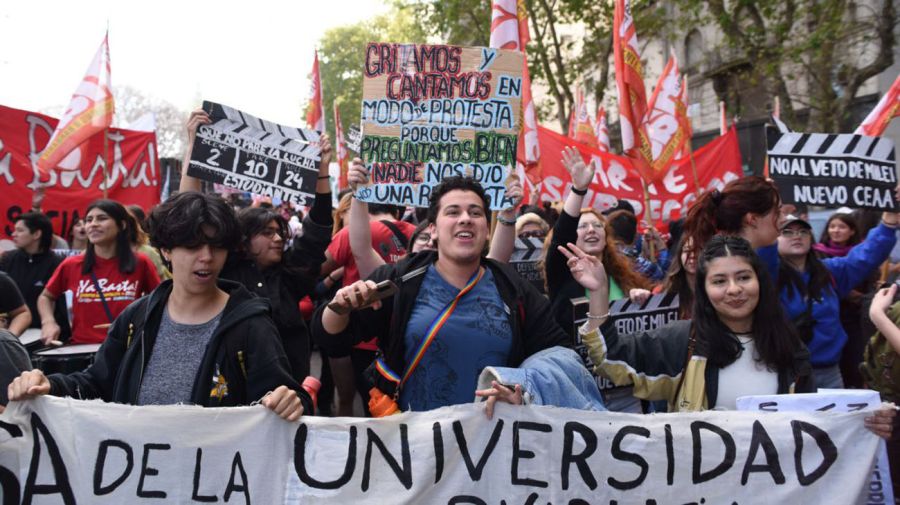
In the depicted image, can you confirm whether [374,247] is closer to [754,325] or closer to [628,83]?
[754,325]

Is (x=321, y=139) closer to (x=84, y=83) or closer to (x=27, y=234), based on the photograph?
(x=27, y=234)

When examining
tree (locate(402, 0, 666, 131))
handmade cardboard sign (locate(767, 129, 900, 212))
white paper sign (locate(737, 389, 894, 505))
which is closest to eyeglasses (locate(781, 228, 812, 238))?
handmade cardboard sign (locate(767, 129, 900, 212))

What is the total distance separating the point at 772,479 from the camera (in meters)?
2.76

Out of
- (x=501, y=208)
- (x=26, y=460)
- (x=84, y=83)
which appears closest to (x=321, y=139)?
(x=501, y=208)

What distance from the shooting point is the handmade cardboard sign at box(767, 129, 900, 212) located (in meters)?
5.57

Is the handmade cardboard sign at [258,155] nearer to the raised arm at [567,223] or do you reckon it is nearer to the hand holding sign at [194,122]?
the hand holding sign at [194,122]

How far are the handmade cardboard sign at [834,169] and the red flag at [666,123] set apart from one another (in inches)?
122

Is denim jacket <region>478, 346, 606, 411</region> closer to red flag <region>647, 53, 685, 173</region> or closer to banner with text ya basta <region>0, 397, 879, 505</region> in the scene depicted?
banner with text ya basta <region>0, 397, 879, 505</region>

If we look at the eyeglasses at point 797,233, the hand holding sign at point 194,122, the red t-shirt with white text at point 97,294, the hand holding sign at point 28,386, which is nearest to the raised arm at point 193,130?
the hand holding sign at point 194,122

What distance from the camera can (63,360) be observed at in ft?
15.7

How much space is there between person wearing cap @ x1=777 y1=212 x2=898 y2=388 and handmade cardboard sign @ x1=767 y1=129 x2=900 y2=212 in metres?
0.54

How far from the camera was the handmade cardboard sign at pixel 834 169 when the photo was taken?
5.57 metres

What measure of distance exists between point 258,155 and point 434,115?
4.72ft

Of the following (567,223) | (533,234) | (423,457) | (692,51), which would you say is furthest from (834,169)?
(692,51)
